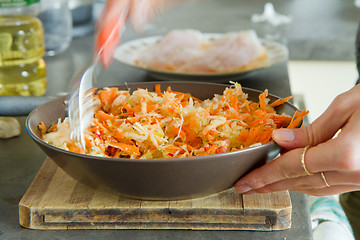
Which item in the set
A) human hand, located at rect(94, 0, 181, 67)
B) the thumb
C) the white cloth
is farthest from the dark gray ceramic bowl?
the white cloth

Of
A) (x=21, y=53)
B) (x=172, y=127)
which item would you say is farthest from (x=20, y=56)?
(x=172, y=127)

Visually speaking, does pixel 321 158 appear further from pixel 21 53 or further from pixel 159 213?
pixel 21 53

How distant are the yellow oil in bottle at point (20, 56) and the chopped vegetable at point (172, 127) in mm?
733

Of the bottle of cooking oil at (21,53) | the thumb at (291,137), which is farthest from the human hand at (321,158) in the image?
the bottle of cooking oil at (21,53)

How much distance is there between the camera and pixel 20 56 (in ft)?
5.87

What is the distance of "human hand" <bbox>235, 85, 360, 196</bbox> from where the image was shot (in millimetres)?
884

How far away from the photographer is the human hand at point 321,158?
88 centimetres

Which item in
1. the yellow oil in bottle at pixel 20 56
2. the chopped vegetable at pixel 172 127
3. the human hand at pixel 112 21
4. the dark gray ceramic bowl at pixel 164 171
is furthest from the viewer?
the yellow oil in bottle at pixel 20 56

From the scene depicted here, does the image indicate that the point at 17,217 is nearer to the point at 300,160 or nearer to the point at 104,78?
the point at 300,160

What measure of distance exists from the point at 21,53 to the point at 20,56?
12 mm

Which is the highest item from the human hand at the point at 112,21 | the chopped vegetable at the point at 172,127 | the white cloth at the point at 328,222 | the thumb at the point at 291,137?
the human hand at the point at 112,21

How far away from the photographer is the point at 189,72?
5.79 feet

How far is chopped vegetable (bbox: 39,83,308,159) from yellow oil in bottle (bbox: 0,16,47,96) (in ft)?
2.41

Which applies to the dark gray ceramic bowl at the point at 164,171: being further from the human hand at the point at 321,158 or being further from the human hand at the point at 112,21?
the human hand at the point at 112,21
